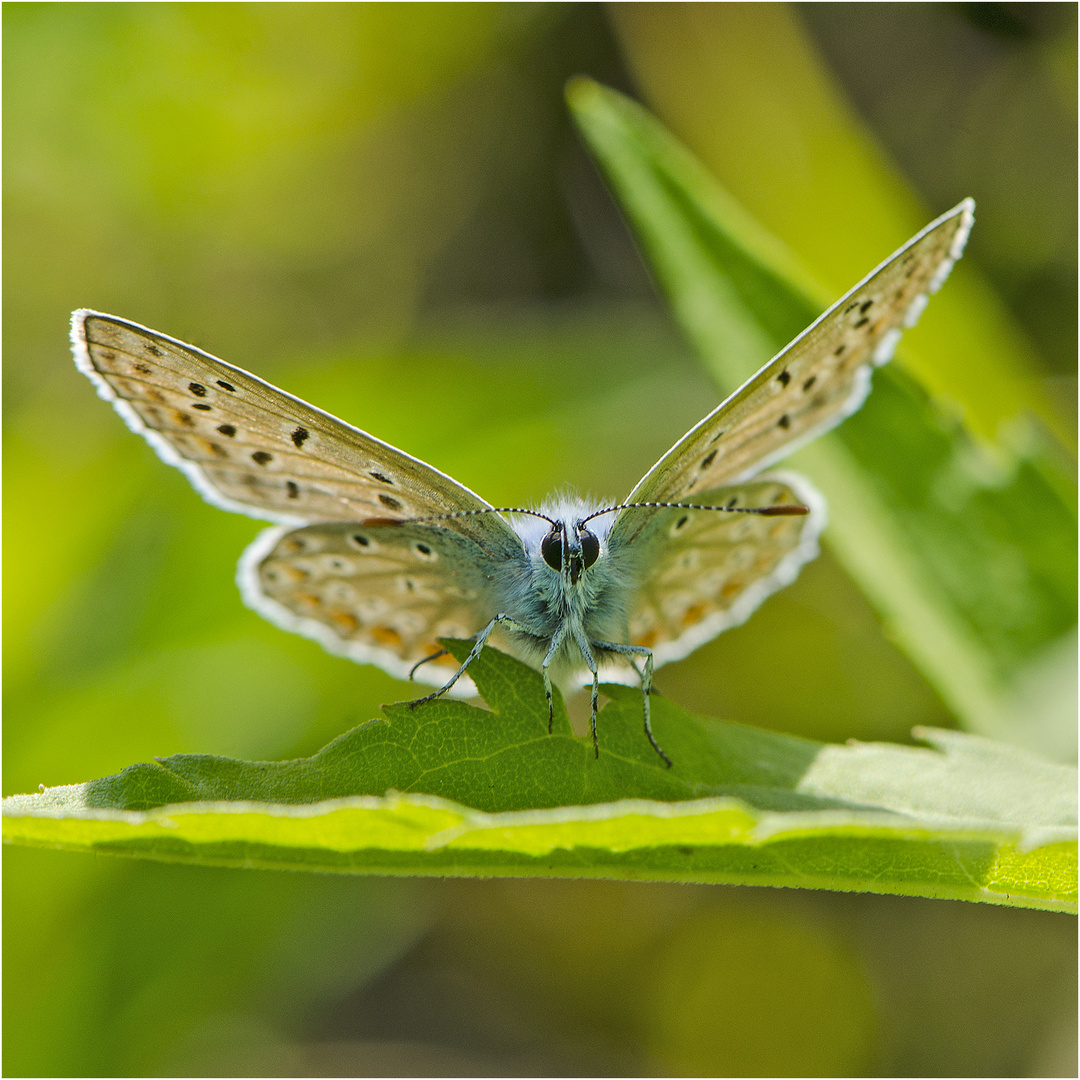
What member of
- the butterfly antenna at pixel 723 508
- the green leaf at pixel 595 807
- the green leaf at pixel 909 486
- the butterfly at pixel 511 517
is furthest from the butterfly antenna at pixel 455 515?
the green leaf at pixel 909 486

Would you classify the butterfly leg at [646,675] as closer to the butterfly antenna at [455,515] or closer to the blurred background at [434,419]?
the butterfly antenna at [455,515]

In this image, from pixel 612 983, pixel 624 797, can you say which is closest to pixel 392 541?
pixel 624 797

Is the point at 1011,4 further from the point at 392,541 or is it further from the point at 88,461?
the point at 88,461

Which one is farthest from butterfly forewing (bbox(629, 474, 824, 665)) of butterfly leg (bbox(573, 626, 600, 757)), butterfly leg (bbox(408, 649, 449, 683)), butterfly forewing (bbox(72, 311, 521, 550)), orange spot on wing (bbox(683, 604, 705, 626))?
butterfly leg (bbox(408, 649, 449, 683))

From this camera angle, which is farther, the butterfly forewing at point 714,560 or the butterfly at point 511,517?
the butterfly forewing at point 714,560

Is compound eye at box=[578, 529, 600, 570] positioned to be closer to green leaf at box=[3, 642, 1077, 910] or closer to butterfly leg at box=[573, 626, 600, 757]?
butterfly leg at box=[573, 626, 600, 757]
